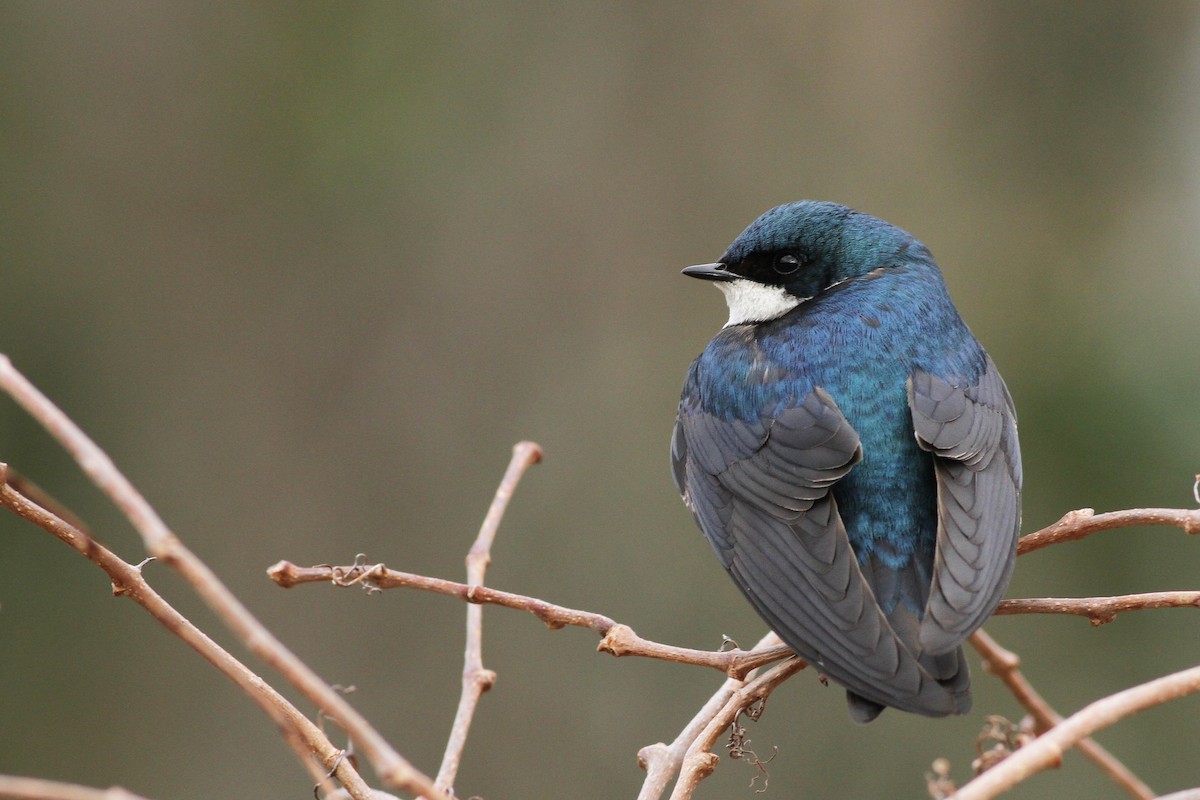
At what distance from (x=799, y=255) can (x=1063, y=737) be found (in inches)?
70.2

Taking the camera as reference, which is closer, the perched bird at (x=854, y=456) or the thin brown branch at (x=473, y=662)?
the thin brown branch at (x=473, y=662)

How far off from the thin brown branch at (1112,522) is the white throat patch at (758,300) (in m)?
0.91

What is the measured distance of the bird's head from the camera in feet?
9.03

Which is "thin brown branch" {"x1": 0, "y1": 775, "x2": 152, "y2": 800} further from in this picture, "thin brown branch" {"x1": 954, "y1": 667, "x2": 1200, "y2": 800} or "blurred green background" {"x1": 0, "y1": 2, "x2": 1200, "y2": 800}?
"blurred green background" {"x1": 0, "y1": 2, "x2": 1200, "y2": 800}

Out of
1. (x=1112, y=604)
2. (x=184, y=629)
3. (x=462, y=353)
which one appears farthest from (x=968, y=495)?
(x=462, y=353)

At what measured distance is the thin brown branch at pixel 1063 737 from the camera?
3.36 feet

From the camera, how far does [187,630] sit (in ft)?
4.23

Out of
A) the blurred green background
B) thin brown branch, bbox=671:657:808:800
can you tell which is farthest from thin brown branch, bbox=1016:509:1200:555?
the blurred green background

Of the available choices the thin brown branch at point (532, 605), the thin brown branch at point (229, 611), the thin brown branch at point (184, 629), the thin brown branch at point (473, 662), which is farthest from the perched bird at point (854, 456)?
the thin brown branch at point (229, 611)

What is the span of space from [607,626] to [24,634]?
3.67 m

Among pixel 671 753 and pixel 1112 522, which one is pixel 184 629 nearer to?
pixel 671 753

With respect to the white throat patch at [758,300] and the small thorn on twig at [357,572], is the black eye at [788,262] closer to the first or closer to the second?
the white throat patch at [758,300]

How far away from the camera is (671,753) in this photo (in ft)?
5.12

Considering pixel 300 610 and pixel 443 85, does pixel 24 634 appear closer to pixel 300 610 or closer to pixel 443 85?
pixel 300 610
